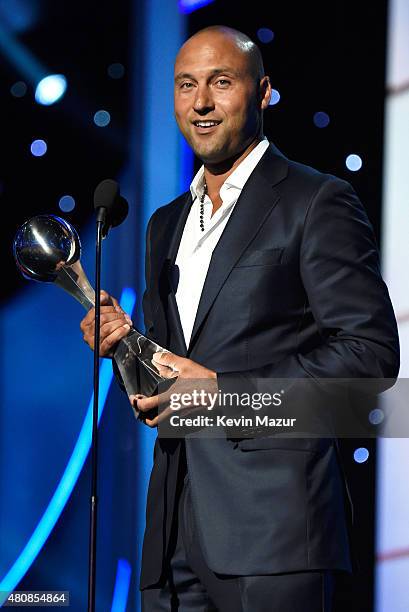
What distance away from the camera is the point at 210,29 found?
1.81 m

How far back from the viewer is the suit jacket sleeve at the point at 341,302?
1.54 metres

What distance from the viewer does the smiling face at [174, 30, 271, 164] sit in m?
1.77

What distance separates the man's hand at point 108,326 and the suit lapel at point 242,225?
0.13 m

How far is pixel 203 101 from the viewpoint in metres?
1.76

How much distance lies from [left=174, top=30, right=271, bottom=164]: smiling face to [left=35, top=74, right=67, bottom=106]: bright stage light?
99 centimetres

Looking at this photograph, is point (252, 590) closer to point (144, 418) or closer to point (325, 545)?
point (325, 545)

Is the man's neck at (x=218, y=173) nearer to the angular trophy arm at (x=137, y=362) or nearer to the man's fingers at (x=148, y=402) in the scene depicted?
the angular trophy arm at (x=137, y=362)

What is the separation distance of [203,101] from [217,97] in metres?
0.03

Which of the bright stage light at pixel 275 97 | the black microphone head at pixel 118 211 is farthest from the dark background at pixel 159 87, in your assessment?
the black microphone head at pixel 118 211

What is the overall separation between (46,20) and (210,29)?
3.55 feet

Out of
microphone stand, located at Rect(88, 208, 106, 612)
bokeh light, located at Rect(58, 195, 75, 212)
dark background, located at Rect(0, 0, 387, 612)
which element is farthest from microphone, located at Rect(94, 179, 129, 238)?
bokeh light, located at Rect(58, 195, 75, 212)

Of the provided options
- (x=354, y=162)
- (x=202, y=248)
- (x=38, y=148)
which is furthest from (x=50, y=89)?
(x=202, y=248)

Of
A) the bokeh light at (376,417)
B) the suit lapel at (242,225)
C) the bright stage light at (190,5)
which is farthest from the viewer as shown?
the bright stage light at (190,5)

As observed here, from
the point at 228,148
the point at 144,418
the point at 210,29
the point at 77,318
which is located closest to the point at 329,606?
the point at 144,418
